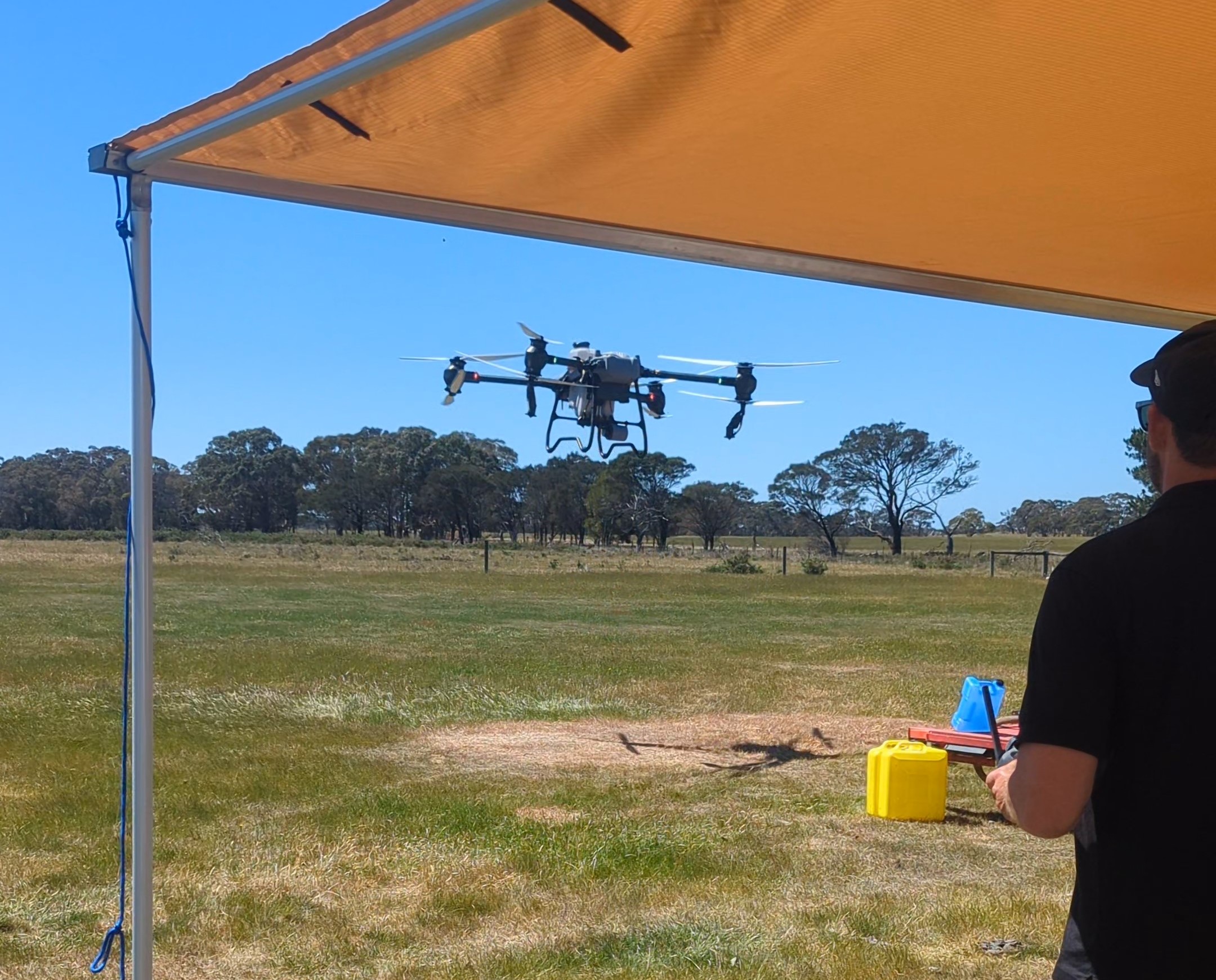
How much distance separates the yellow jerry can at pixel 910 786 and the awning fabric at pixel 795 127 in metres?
3.17

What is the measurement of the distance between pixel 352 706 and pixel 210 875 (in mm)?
4737

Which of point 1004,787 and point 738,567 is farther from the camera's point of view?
point 738,567

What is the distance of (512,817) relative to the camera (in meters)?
5.63

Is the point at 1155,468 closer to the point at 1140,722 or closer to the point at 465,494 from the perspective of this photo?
the point at 1140,722

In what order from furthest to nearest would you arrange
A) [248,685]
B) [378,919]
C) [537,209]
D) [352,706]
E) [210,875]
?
[248,685], [352,706], [210,875], [378,919], [537,209]

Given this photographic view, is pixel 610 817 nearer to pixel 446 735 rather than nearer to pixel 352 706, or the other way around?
pixel 446 735

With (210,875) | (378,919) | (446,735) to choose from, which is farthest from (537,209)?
(446,735)

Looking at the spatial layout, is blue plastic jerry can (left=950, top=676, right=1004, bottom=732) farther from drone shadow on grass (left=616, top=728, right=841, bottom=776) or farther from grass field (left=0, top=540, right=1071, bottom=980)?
drone shadow on grass (left=616, top=728, right=841, bottom=776)

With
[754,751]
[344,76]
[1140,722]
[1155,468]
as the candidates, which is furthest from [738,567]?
[1140,722]

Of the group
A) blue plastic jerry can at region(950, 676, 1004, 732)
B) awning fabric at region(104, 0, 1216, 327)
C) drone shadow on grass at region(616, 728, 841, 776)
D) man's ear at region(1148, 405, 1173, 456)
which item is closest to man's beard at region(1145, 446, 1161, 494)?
man's ear at region(1148, 405, 1173, 456)

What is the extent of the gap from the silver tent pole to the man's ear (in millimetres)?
1891

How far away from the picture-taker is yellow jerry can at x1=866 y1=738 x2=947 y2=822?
5.62 metres

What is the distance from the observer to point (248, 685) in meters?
10.6

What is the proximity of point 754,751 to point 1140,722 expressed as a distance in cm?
639
